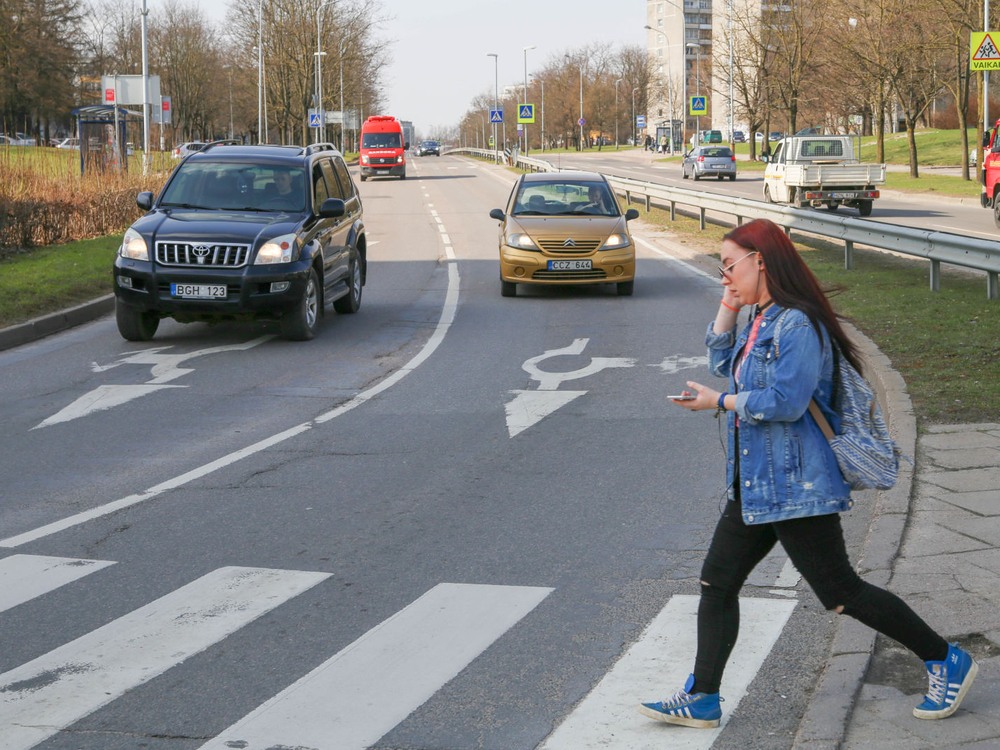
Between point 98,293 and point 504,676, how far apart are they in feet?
44.5

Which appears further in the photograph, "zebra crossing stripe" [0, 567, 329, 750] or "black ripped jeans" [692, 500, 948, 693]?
"zebra crossing stripe" [0, 567, 329, 750]

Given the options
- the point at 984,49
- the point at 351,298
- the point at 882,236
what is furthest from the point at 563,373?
the point at 984,49

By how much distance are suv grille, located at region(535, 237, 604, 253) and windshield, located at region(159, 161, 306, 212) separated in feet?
12.9

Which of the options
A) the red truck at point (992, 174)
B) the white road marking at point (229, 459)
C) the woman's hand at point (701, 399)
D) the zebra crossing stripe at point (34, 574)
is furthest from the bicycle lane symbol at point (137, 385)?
the red truck at point (992, 174)

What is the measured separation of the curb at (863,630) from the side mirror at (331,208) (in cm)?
669

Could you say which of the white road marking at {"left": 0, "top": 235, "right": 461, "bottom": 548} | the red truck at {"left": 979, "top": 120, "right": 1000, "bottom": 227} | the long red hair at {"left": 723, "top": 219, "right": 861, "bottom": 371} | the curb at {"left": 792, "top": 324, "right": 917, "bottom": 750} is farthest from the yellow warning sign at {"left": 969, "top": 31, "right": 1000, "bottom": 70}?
the long red hair at {"left": 723, "top": 219, "right": 861, "bottom": 371}

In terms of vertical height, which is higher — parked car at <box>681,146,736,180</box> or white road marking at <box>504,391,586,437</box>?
parked car at <box>681,146,736,180</box>

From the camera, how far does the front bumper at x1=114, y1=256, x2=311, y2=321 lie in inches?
521

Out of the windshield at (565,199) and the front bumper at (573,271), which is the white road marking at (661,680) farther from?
the windshield at (565,199)

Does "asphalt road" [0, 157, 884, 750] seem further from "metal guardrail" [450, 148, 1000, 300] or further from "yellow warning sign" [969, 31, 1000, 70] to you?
"yellow warning sign" [969, 31, 1000, 70]

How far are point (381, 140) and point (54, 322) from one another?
1915 inches

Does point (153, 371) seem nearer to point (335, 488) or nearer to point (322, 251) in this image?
point (322, 251)

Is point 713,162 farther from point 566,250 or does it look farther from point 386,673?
point 386,673

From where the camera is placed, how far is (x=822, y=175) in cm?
3344
